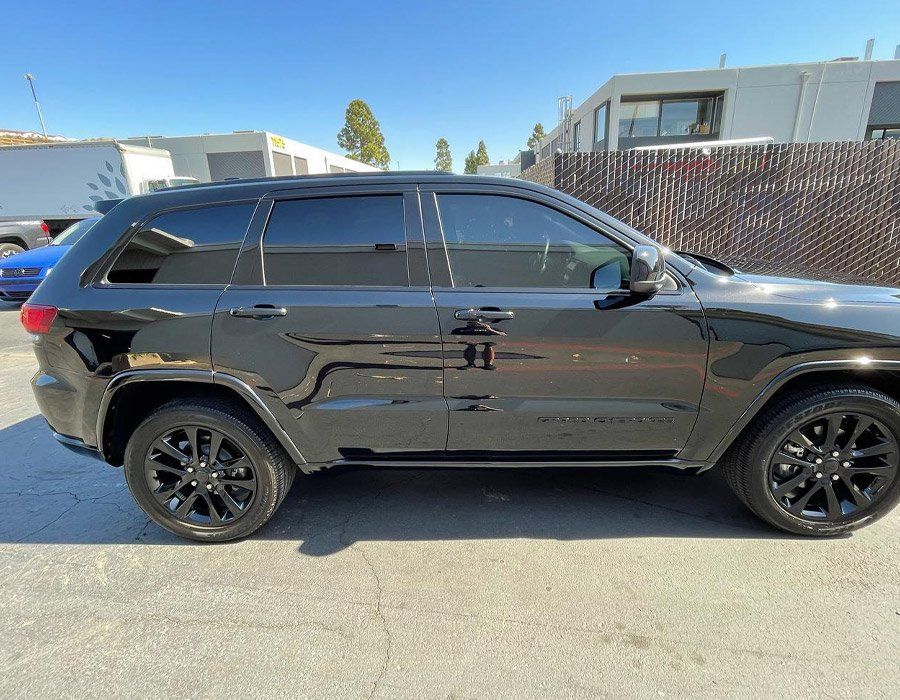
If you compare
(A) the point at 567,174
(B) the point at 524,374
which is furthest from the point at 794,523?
(A) the point at 567,174

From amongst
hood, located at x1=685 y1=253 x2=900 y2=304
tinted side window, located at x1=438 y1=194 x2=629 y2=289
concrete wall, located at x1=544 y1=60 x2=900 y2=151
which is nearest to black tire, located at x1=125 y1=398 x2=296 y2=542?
tinted side window, located at x1=438 y1=194 x2=629 y2=289

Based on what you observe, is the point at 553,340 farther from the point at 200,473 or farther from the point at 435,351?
the point at 200,473

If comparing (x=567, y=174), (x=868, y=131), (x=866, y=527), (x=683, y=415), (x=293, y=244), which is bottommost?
(x=866, y=527)

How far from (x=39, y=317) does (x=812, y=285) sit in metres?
3.99

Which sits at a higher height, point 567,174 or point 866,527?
point 567,174

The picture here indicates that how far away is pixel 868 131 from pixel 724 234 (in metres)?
18.6

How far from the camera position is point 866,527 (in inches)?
98.2

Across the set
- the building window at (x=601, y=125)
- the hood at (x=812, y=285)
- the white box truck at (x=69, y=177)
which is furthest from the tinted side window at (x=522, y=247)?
the building window at (x=601, y=125)

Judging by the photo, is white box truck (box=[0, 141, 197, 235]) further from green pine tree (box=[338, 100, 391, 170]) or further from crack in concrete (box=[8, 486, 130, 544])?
green pine tree (box=[338, 100, 391, 170])

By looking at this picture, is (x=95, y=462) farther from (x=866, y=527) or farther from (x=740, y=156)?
(x=740, y=156)

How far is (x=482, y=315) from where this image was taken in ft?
7.00

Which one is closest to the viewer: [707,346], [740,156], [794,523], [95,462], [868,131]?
[707,346]

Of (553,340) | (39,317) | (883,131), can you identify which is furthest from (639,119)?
(39,317)

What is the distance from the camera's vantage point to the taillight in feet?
7.55
